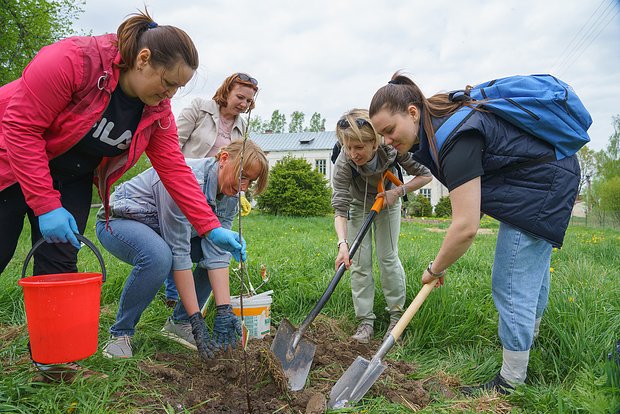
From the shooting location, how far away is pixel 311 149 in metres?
37.4

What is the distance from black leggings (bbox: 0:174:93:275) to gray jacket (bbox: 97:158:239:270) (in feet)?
1.12

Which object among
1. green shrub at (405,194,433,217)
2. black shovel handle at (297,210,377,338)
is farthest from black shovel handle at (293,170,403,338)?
green shrub at (405,194,433,217)

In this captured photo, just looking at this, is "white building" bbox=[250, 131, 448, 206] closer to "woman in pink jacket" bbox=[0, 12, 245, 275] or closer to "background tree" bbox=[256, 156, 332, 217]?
"background tree" bbox=[256, 156, 332, 217]

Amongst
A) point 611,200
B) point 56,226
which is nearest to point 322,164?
point 611,200

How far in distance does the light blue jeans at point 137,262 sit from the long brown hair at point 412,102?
51.5 inches

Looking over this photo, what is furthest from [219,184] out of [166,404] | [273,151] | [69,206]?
[273,151]

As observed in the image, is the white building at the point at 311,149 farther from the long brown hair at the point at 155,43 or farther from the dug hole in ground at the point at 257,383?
the long brown hair at the point at 155,43

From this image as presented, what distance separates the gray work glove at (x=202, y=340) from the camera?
246 centimetres

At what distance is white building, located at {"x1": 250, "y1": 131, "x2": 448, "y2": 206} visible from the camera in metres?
36.5

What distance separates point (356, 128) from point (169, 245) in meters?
1.28

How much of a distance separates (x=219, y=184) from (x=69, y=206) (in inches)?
31.9

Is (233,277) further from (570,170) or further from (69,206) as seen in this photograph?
(570,170)

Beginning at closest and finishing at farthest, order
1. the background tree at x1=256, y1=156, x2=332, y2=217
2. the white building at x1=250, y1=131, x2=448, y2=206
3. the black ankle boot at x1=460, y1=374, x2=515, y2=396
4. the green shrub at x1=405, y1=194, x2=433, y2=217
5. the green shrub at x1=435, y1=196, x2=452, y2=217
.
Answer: the black ankle boot at x1=460, y1=374, x2=515, y2=396 → the background tree at x1=256, y1=156, x2=332, y2=217 → the green shrub at x1=435, y1=196, x2=452, y2=217 → the green shrub at x1=405, y1=194, x2=433, y2=217 → the white building at x1=250, y1=131, x2=448, y2=206

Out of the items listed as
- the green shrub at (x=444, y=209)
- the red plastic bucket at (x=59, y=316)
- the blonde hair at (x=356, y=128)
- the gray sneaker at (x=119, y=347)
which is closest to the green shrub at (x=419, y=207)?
the green shrub at (x=444, y=209)
